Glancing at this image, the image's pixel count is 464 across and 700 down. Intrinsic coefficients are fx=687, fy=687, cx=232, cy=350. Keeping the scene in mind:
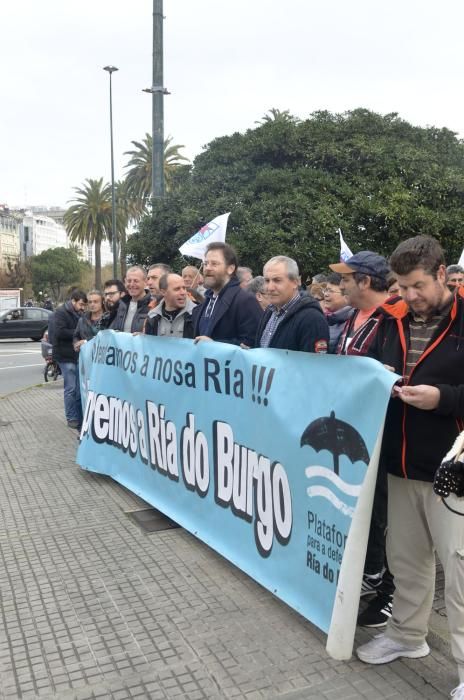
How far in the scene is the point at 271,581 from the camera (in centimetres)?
364

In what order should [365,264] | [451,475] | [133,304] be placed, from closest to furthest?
[451,475], [365,264], [133,304]

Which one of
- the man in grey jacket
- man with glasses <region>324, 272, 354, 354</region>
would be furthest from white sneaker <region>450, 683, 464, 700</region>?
the man in grey jacket

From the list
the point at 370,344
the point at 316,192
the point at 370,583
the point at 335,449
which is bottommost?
the point at 370,583

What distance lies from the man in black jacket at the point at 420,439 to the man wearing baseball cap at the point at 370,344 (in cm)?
31

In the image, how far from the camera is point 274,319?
4461 mm

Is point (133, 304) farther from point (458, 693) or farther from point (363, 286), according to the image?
point (458, 693)

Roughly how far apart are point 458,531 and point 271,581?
4.11 ft

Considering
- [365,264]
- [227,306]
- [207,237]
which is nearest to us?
[365,264]

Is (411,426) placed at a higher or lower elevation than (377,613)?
higher

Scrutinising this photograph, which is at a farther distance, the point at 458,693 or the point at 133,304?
the point at 133,304

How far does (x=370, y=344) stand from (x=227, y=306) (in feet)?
6.26

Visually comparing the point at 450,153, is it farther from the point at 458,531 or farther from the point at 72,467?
the point at 458,531

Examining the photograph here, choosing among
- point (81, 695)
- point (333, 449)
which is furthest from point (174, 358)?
point (81, 695)

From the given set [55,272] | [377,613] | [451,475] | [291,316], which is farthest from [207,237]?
[55,272]
